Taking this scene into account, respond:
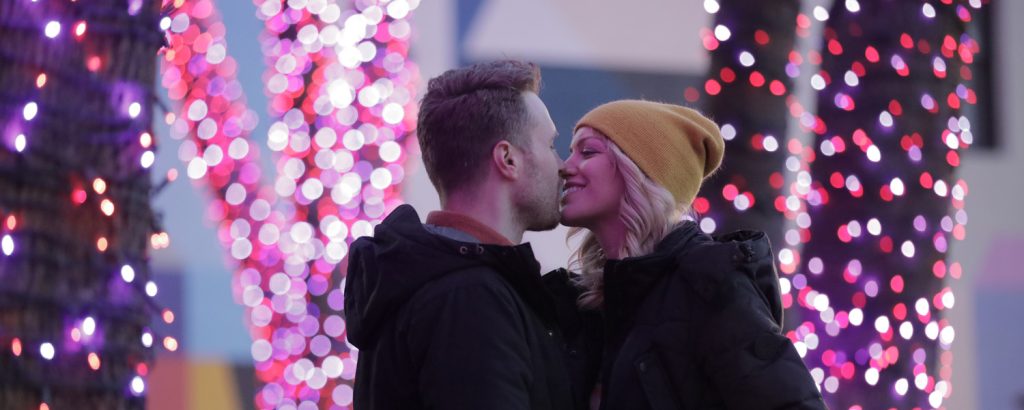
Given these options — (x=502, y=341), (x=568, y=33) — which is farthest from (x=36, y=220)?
(x=568, y=33)

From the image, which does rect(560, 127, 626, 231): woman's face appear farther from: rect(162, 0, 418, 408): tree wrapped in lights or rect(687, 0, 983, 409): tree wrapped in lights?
rect(162, 0, 418, 408): tree wrapped in lights

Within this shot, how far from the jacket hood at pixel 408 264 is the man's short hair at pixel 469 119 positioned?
111 mm

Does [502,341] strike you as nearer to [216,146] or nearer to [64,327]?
[64,327]

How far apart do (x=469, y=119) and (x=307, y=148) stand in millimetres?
1829

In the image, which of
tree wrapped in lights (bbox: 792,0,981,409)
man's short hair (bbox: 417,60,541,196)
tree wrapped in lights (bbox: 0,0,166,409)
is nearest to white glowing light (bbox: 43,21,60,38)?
tree wrapped in lights (bbox: 0,0,166,409)

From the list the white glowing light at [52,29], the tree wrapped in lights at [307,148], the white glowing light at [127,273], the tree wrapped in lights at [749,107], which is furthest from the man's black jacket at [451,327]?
the tree wrapped in lights at [307,148]

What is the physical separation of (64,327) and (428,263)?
563 millimetres

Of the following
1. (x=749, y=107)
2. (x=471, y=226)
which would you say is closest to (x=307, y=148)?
(x=749, y=107)

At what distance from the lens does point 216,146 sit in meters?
4.00

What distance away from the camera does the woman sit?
1837 mm

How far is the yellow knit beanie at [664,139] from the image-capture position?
6.79ft

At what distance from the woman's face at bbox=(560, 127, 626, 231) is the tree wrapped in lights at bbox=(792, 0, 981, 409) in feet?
3.53

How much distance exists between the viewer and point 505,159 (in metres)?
1.95

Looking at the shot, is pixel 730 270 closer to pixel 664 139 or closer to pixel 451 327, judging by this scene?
pixel 664 139
